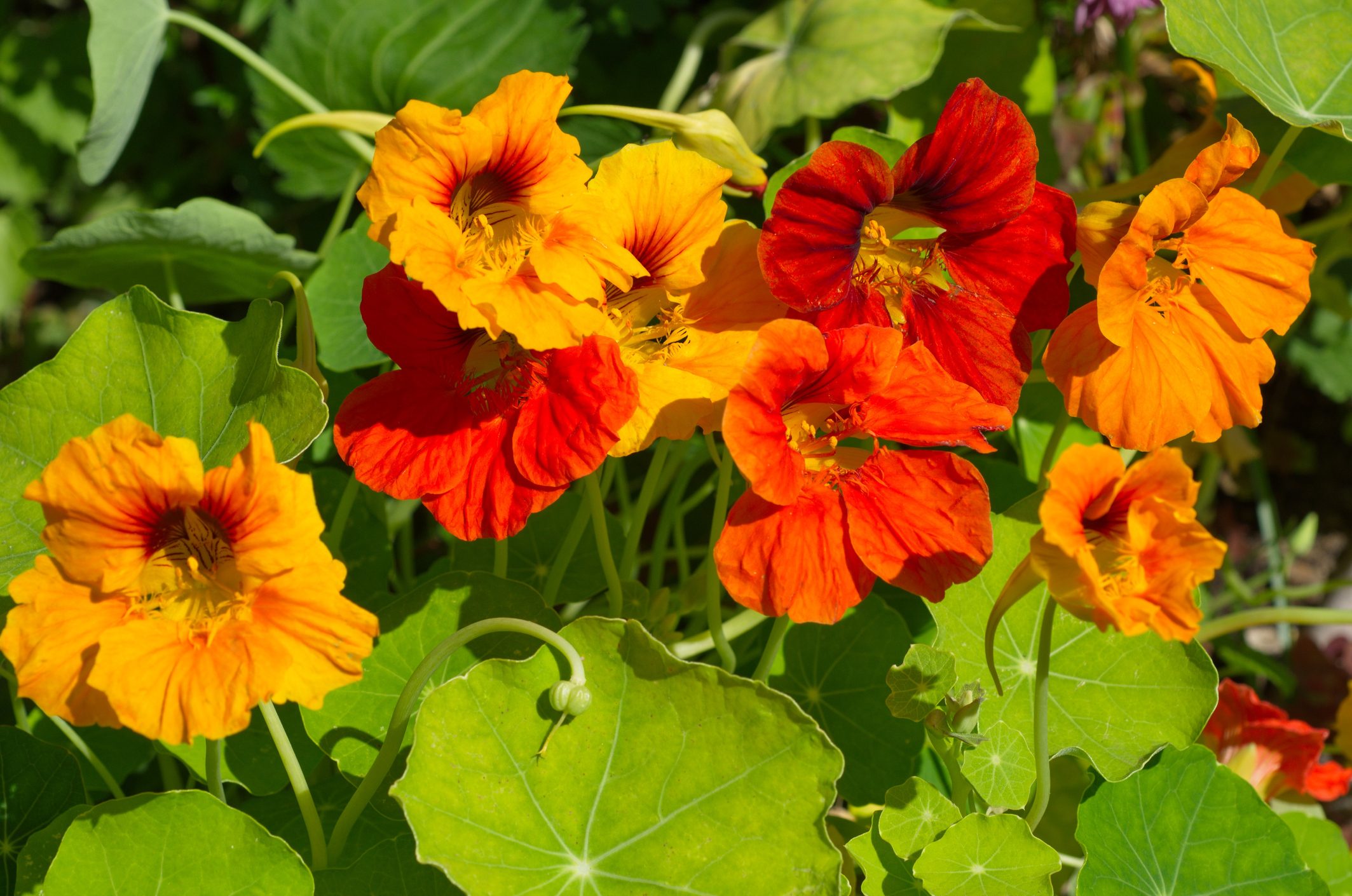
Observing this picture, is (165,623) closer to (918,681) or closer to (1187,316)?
(918,681)

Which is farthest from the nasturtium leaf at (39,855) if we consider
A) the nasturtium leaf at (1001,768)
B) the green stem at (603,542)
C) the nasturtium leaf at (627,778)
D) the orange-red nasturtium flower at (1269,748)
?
the orange-red nasturtium flower at (1269,748)

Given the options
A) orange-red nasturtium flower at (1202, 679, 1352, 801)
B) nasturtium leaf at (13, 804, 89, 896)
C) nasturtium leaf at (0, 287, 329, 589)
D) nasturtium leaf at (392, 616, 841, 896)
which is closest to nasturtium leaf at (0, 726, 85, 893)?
nasturtium leaf at (13, 804, 89, 896)

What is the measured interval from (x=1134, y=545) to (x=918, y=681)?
0.24 meters

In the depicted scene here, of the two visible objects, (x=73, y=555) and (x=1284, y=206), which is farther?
(x=1284, y=206)

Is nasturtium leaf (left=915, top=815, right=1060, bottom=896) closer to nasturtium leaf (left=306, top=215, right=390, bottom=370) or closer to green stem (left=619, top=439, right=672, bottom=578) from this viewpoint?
green stem (left=619, top=439, right=672, bottom=578)

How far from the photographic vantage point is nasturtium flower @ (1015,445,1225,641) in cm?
80

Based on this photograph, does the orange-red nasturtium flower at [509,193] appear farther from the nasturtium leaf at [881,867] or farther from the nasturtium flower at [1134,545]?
the nasturtium leaf at [881,867]

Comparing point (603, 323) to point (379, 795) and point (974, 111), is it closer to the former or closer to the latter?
point (974, 111)

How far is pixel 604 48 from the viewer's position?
218cm

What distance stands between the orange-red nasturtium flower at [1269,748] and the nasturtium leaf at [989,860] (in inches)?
23.6

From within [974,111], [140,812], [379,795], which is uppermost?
[974,111]

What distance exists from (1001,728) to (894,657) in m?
0.16

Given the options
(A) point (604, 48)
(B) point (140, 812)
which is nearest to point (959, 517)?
(B) point (140, 812)

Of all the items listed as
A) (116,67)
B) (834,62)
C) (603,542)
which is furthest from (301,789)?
(834,62)
